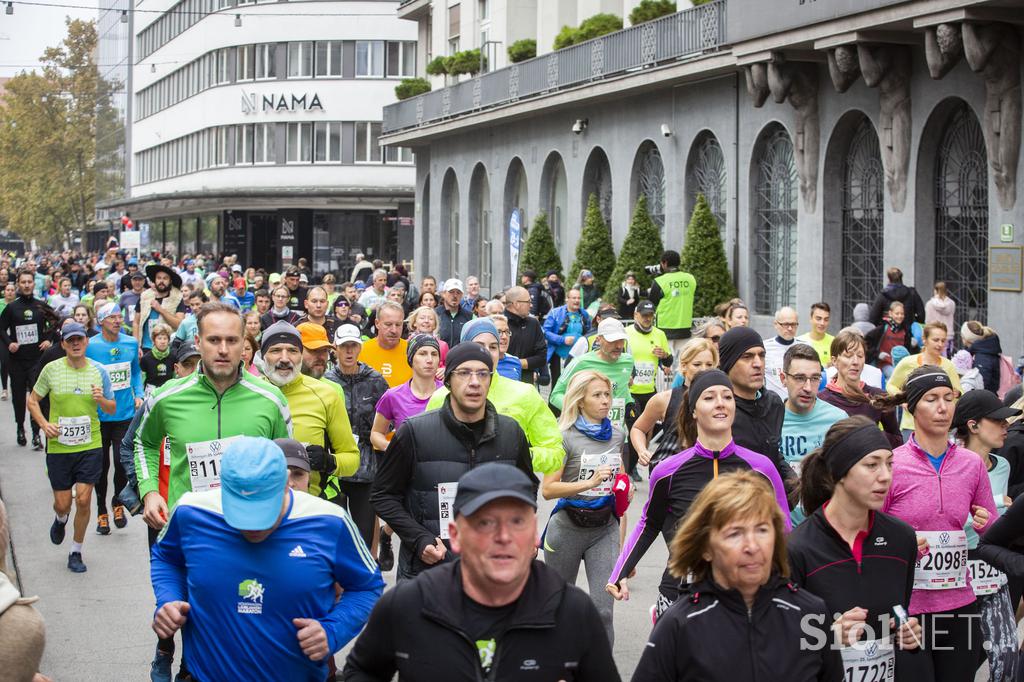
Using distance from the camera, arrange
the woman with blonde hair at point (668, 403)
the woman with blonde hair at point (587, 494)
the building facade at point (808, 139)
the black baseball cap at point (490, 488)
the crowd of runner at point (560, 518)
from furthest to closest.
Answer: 1. the building facade at point (808, 139)
2. the woman with blonde hair at point (668, 403)
3. the woman with blonde hair at point (587, 494)
4. the crowd of runner at point (560, 518)
5. the black baseball cap at point (490, 488)

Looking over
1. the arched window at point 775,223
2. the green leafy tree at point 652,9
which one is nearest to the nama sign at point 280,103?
the green leafy tree at point 652,9

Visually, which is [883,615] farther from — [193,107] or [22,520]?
[193,107]

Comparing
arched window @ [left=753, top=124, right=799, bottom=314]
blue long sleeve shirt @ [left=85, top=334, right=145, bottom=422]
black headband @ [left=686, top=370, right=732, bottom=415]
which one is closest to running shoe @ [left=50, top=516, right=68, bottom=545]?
blue long sleeve shirt @ [left=85, top=334, right=145, bottom=422]

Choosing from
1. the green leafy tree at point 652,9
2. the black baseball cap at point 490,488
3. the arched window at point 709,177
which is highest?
the green leafy tree at point 652,9

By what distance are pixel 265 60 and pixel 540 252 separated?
3411 centimetres

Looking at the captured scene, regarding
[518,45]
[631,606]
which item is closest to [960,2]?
[631,606]

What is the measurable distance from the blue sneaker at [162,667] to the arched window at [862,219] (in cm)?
1803

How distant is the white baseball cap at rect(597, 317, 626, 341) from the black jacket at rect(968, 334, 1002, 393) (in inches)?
242

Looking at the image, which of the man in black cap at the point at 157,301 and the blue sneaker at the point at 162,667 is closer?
the blue sneaker at the point at 162,667

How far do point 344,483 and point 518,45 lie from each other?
93.5ft

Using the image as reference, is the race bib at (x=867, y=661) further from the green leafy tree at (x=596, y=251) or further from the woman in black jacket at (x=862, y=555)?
the green leafy tree at (x=596, y=251)

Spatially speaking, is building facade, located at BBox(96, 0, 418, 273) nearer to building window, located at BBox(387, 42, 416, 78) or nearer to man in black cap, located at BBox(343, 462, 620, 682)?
building window, located at BBox(387, 42, 416, 78)

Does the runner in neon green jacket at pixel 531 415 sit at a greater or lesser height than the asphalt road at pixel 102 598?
greater

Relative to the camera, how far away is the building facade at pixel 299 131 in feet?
211
